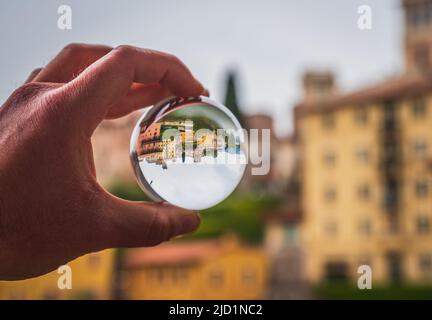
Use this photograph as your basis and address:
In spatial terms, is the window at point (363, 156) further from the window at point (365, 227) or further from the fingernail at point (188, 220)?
the fingernail at point (188, 220)

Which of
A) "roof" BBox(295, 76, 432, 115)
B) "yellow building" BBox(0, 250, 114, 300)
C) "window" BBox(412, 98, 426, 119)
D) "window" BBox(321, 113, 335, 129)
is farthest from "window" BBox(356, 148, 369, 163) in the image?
"yellow building" BBox(0, 250, 114, 300)

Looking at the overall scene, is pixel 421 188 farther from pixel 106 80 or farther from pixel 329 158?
pixel 106 80

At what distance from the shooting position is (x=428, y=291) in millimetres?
19141

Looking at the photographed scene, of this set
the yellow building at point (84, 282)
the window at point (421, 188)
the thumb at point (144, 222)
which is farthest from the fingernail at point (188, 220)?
the window at point (421, 188)

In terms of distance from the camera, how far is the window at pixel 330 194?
19672 mm

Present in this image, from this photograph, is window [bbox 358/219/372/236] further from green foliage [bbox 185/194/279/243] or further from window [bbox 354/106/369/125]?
green foliage [bbox 185/194/279/243]

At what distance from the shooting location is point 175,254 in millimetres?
21109

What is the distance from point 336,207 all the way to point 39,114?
19.6 metres

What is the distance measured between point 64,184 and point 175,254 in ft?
67.3

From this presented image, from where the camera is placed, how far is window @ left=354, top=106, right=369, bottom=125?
62.8 ft

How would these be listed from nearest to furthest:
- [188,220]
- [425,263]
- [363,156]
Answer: [188,220] → [425,263] → [363,156]

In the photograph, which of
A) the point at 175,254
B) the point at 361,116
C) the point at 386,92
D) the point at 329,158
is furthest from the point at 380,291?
the point at 175,254
